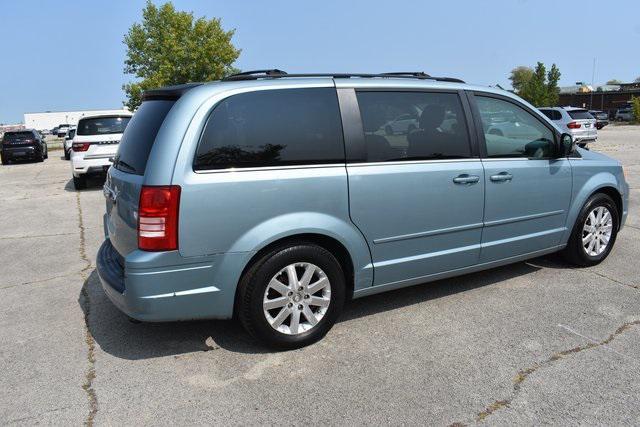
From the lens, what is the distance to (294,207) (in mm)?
3426

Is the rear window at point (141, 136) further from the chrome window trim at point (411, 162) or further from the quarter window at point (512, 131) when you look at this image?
the quarter window at point (512, 131)

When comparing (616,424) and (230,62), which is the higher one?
(230,62)

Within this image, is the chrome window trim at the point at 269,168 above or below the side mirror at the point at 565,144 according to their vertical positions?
below

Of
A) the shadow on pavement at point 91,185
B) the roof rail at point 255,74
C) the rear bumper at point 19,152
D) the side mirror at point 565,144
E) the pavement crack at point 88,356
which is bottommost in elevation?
the pavement crack at point 88,356

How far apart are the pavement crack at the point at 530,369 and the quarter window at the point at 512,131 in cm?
159

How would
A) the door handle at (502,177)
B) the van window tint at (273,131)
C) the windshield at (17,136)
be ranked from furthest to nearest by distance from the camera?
the windshield at (17,136) → the door handle at (502,177) → the van window tint at (273,131)

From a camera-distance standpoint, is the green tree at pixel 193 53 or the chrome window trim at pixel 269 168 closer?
the chrome window trim at pixel 269 168

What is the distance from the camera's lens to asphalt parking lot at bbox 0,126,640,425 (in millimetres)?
2889

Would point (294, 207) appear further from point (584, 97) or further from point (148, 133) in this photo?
point (584, 97)

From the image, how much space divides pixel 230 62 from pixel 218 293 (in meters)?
42.7

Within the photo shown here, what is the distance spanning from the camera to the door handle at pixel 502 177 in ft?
14.0

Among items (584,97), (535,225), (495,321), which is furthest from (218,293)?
(584,97)

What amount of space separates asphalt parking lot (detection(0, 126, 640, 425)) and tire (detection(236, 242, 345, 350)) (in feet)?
0.44

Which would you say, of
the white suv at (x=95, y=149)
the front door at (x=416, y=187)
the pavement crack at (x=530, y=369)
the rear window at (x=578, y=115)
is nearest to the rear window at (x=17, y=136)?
the white suv at (x=95, y=149)
